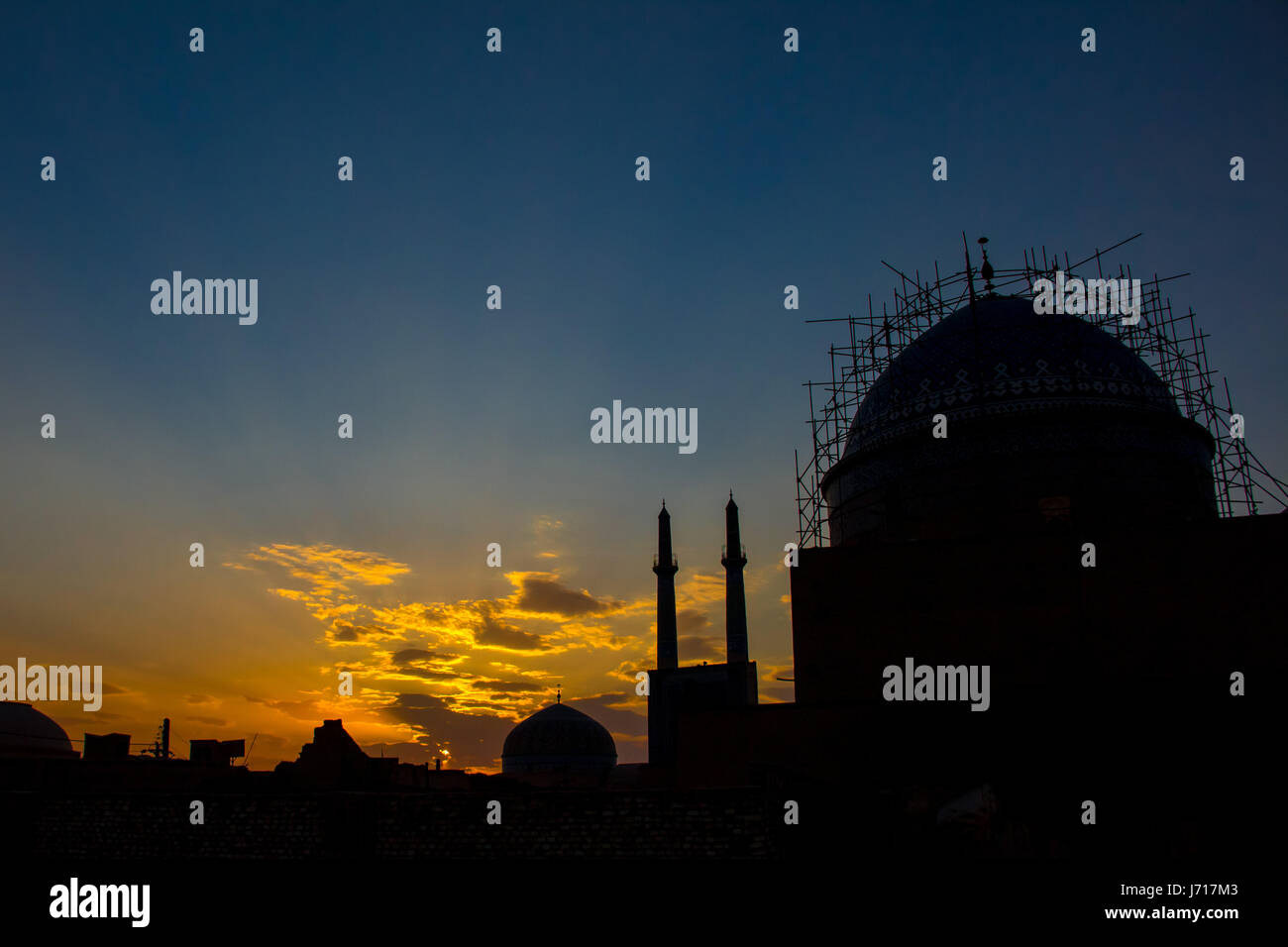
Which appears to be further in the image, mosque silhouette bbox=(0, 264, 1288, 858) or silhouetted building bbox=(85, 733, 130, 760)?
silhouetted building bbox=(85, 733, 130, 760)

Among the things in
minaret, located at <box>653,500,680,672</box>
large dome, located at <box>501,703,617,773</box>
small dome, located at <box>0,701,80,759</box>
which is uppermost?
minaret, located at <box>653,500,680,672</box>

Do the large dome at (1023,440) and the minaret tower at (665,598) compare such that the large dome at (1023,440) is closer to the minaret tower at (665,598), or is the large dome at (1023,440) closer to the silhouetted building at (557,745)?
the minaret tower at (665,598)

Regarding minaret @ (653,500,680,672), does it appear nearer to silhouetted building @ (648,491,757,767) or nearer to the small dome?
silhouetted building @ (648,491,757,767)

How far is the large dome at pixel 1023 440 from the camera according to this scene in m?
19.3

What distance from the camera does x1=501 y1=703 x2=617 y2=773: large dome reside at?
159 feet

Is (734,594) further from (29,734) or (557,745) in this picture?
(29,734)

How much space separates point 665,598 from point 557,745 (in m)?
10.7

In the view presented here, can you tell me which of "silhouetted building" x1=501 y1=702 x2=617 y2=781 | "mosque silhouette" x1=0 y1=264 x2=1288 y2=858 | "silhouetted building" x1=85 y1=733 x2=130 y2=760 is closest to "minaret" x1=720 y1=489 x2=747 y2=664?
"silhouetted building" x1=501 y1=702 x2=617 y2=781

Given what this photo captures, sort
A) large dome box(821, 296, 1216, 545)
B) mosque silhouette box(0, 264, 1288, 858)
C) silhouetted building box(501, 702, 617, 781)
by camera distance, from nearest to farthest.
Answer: mosque silhouette box(0, 264, 1288, 858) < large dome box(821, 296, 1216, 545) < silhouetted building box(501, 702, 617, 781)

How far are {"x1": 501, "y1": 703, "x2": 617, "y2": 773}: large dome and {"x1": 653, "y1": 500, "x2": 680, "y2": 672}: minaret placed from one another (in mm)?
8229

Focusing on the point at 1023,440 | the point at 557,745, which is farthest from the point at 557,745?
the point at 1023,440
